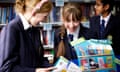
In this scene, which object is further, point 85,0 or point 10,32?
point 85,0

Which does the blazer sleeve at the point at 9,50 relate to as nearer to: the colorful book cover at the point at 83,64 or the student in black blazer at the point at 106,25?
the colorful book cover at the point at 83,64

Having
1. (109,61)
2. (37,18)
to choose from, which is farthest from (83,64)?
(37,18)

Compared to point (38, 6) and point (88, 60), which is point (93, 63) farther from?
point (38, 6)

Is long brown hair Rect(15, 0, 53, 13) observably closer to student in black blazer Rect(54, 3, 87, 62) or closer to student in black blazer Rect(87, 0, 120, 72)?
student in black blazer Rect(54, 3, 87, 62)


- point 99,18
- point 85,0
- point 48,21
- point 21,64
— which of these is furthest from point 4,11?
point 21,64

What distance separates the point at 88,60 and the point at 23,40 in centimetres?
40

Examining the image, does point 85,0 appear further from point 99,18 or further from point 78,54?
point 78,54

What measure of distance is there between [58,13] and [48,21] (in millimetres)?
183

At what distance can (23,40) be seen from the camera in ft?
4.79

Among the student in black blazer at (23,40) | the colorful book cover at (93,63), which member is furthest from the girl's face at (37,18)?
the colorful book cover at (93,63)

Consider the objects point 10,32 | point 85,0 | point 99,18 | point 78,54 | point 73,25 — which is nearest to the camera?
point 10,32

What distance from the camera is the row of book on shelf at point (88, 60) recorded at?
1.56 meters

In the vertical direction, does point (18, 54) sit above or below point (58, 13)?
below

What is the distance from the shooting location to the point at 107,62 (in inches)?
62.1
